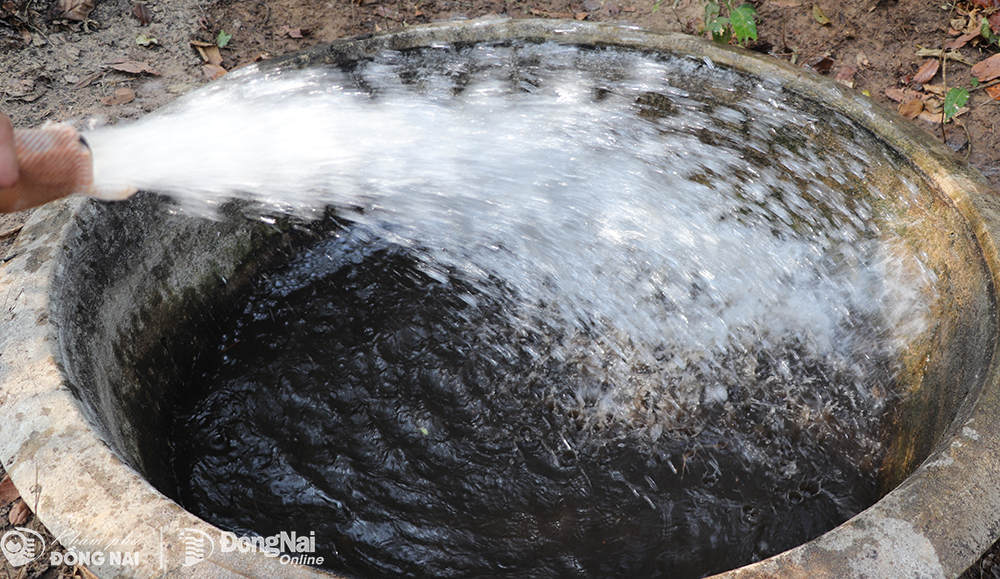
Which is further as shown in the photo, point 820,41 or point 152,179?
point 820,41

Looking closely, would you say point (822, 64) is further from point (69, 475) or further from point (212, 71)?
point (69, 475)

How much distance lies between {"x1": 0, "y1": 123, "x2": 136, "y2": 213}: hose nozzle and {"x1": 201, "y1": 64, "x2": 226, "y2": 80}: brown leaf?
2635 mm

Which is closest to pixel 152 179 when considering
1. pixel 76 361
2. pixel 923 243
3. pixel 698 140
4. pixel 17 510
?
pixel 76 361

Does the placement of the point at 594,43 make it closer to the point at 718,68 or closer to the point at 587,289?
the point at 718,68

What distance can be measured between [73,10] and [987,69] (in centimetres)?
582

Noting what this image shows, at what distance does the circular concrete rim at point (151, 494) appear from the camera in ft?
4.60

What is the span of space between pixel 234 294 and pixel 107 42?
2230mm

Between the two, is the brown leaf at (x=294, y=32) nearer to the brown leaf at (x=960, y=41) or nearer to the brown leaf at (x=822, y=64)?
the brown leaf at (x=822, y=64)

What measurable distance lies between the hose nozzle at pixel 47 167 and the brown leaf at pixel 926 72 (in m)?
4.45

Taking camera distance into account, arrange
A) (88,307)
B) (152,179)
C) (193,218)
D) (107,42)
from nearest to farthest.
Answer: (88,307), (152,179), (193,218), (107,42)

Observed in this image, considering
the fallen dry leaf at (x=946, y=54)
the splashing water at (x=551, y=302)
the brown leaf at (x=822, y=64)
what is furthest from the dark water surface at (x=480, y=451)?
the fallen dry leaf at (x=946, y=54)

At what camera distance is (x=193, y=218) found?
288 cm

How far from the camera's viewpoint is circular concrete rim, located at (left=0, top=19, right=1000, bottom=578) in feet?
4.60

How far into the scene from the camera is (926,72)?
398 centimetres
